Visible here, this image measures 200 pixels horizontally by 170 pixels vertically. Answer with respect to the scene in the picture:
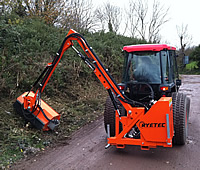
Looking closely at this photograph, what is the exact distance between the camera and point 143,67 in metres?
4.91

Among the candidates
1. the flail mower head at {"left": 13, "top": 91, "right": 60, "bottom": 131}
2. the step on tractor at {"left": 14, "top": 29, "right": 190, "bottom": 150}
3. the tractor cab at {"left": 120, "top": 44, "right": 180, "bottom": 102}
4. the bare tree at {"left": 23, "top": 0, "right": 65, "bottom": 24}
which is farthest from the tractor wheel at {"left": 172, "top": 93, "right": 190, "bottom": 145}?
the bare tree at {"left": 23, "top": 0, "right": 65, "bottom": 24}

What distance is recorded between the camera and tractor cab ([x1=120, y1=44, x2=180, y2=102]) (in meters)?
4.72

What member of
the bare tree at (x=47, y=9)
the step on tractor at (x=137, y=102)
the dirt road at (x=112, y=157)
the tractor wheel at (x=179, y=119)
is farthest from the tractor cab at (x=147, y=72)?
the bare tree at (x=47, y=9)

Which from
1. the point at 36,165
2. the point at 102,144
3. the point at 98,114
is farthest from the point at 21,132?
the point at 98,114

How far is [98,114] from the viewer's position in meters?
7.35

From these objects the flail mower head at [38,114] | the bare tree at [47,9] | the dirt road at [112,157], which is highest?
the bare tree at [47,9]

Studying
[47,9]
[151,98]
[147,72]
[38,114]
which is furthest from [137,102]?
[47,9]

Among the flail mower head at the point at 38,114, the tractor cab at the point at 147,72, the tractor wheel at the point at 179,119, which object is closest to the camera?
the tractor wheel at the point at 179,119

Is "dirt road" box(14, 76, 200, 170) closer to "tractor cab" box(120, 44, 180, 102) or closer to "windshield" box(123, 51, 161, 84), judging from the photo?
"tractor cab" box(120, 44, 180, 102)

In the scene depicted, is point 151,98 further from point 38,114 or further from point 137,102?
point 38,114

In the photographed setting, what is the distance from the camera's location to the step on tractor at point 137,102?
376cm

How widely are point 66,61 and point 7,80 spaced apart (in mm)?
3228

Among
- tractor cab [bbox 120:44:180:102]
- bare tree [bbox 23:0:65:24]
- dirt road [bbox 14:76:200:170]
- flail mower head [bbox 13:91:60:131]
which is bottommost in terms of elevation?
dirt road [bbox 14:76:200:170]

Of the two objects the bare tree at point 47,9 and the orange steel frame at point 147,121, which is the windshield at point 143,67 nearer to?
the orange steel frame at point 147,121
